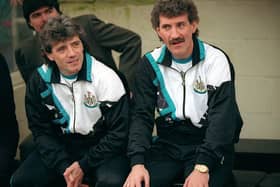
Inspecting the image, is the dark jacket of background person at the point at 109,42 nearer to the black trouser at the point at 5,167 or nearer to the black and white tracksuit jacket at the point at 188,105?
the black and white tracksuit jacket at the point at 188,105

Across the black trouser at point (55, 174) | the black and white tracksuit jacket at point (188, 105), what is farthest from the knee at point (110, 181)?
the black and white tracksuit jacket at point (188, 105)

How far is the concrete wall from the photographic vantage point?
351 cm

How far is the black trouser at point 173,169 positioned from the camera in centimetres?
240

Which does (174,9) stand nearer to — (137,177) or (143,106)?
(143,106)

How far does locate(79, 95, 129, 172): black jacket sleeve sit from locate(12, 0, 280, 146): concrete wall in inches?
46.2

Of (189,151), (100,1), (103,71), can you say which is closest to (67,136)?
(103,71)

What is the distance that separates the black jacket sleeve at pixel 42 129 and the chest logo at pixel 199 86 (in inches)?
28.4

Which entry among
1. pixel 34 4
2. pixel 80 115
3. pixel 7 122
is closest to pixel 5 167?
pixel 7 122

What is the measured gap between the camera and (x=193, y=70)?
2.50 meters

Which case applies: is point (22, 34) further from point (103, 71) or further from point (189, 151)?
point (189, 151)

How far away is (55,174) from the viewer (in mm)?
2658

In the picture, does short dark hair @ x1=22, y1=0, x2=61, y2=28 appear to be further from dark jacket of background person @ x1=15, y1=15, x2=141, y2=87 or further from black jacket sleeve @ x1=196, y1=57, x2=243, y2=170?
black jacket sleeve @ x1=196, y1=57, x2=243, y2=170

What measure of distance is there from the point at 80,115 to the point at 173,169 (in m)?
0.53

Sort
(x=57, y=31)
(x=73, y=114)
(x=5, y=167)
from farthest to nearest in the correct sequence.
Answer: (x=5, y=167)
(x=73, y=114)
(x=57, y=31)
